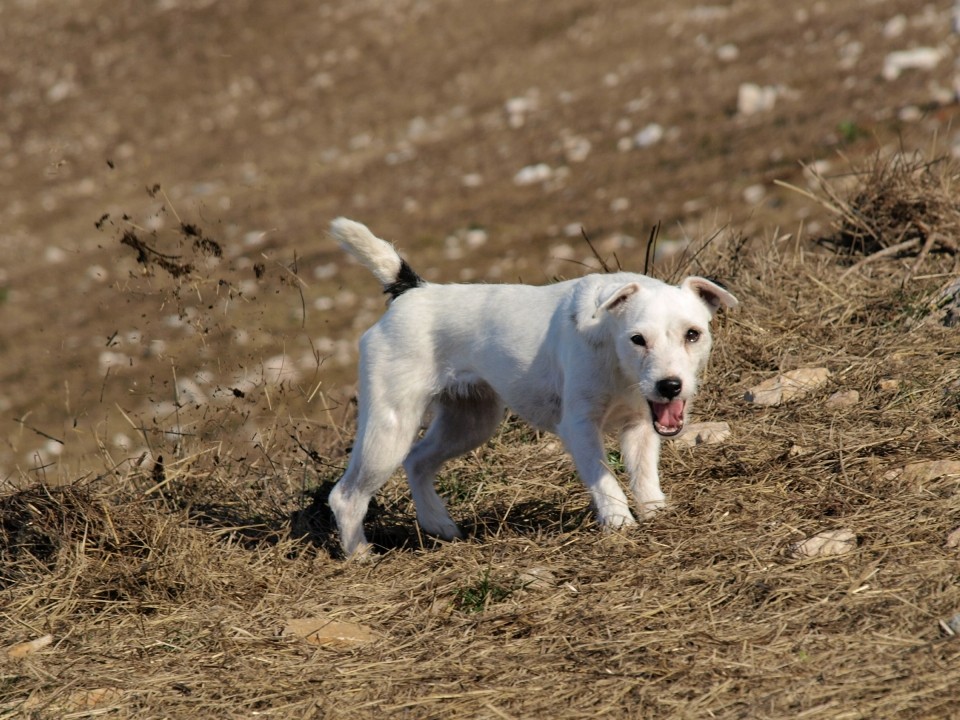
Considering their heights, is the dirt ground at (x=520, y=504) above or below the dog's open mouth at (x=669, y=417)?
below

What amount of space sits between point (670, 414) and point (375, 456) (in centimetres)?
143

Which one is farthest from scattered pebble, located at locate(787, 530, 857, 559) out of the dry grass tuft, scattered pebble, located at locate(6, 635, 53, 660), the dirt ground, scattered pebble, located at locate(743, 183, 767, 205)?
scattered pebble, located at locate(743, 183, 767, 205)

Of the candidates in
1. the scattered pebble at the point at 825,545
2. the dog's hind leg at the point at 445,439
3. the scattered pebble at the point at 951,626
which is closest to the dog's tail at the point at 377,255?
the dog's hind leg at the point at 445,439

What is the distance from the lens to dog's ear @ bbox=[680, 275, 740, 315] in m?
4.90

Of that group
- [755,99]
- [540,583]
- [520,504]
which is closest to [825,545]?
[540,583]

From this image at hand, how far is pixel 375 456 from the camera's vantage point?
5.42m

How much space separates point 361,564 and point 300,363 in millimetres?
5652

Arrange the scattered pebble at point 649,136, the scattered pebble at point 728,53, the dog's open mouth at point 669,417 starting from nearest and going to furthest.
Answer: the dog's open mouth at point 669,417 < the scattered pebble at point 649,136 < the scattered pebble at point 728,53

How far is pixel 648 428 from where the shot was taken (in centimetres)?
505

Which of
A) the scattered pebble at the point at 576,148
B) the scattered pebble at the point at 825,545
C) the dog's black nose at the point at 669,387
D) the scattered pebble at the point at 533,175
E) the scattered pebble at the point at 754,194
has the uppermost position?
the dog's black nose at the point at 669,387

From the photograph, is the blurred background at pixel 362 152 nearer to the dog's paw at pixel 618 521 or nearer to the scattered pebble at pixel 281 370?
the scattered pebble at pixel 281 370

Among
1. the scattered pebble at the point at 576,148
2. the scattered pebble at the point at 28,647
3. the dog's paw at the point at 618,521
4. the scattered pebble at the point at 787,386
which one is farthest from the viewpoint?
the scattered pebble at the point at 576,148

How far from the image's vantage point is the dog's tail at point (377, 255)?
18.0 ft

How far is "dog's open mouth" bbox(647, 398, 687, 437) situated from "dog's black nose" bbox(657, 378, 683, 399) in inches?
3.1
